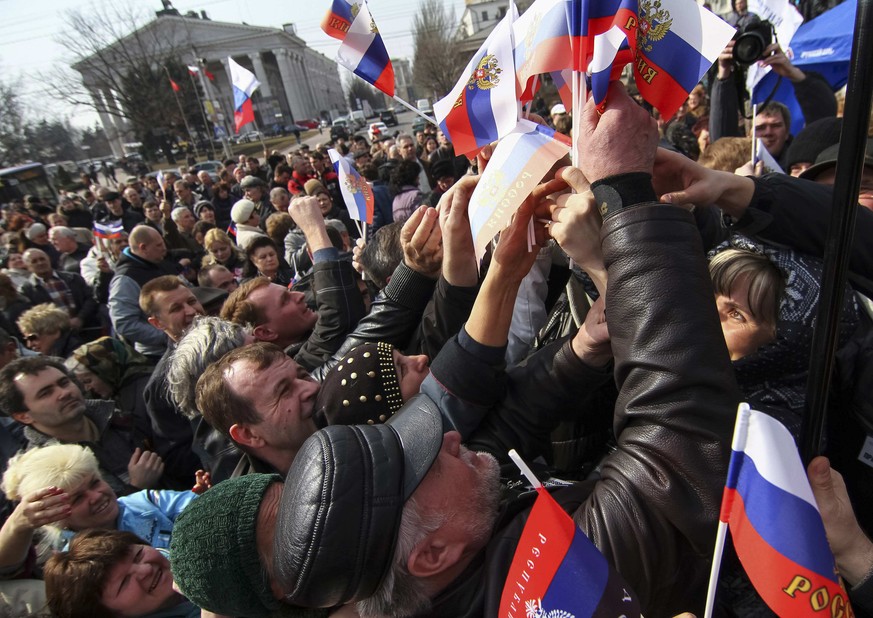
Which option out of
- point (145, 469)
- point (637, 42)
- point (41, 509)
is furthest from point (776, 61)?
point (41, 509)

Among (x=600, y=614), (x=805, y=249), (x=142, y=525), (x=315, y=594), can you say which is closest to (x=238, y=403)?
(x=315, y=594)

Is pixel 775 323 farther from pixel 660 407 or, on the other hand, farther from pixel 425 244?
pixel 425 244

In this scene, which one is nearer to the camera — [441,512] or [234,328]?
[441,512]

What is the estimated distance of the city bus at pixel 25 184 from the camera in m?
18.2

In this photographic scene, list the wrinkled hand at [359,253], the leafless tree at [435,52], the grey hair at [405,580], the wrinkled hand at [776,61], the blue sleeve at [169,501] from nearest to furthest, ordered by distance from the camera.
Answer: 1. the grey hair at [405,580]
2. the blue sleeve at [169,501]
3. the wrinkled hand at [359,253]
4. the wrinkled hand at [776,61]
5. the leafless tree at [435,52]

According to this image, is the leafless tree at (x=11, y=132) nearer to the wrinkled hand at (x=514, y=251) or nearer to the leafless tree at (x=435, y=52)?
the leafless tree at (x=435, y=52)

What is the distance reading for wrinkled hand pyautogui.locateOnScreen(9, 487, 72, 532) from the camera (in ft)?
6.57

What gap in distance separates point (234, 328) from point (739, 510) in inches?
86.6

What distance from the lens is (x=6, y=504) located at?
2404 mm

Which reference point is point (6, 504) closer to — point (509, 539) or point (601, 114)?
point (509, 539)

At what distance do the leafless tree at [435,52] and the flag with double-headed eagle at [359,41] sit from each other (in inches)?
1301

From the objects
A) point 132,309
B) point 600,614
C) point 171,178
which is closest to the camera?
point 600,614

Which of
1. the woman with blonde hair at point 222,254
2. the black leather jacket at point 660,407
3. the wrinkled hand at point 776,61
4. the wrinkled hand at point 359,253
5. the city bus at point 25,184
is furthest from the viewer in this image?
the city bus at point 25,184

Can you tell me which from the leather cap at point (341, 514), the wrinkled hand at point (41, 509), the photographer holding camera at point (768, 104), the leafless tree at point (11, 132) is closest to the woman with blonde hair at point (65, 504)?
the wrinkled hand at point (41, 509)
